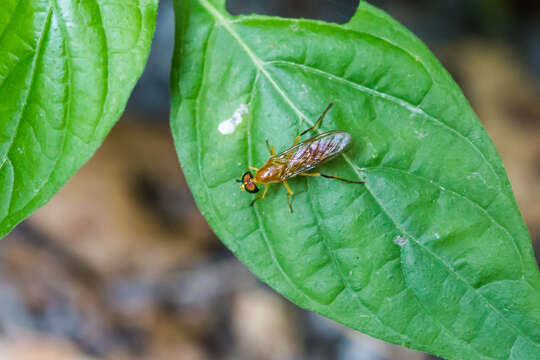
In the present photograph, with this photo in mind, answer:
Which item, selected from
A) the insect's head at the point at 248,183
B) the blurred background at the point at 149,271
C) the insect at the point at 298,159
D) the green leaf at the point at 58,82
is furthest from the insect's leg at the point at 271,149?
the blurred background at the point at 149,271

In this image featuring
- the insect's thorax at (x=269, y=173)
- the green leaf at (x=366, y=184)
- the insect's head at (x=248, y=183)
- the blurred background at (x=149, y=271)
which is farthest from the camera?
the blurred background at (x=149, y=271)

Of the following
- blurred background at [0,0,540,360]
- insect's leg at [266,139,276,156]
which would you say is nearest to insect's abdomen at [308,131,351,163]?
insect's leg at [266,139,276,156]

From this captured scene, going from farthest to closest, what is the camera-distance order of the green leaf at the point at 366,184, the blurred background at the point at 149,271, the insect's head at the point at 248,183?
the blurred background at the point at 149,271 → the insect's head at the point at 248,183 → the green leaf at the point at 366,184

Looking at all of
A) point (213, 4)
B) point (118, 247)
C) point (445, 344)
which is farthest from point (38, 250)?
point (445, 344)

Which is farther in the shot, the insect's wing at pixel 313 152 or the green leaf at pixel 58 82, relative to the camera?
the insect's wing at pixel 313 152

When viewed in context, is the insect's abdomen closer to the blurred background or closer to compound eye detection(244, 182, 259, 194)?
compound eye detection(244, 182, 259, 194)

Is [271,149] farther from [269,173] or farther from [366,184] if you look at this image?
[366,184]

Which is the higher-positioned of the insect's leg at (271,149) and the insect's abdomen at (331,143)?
the insect's leg at (271,149)

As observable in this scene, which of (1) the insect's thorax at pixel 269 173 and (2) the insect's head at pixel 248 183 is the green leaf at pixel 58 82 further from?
(1) the insect's thorax at pixel 269 173
